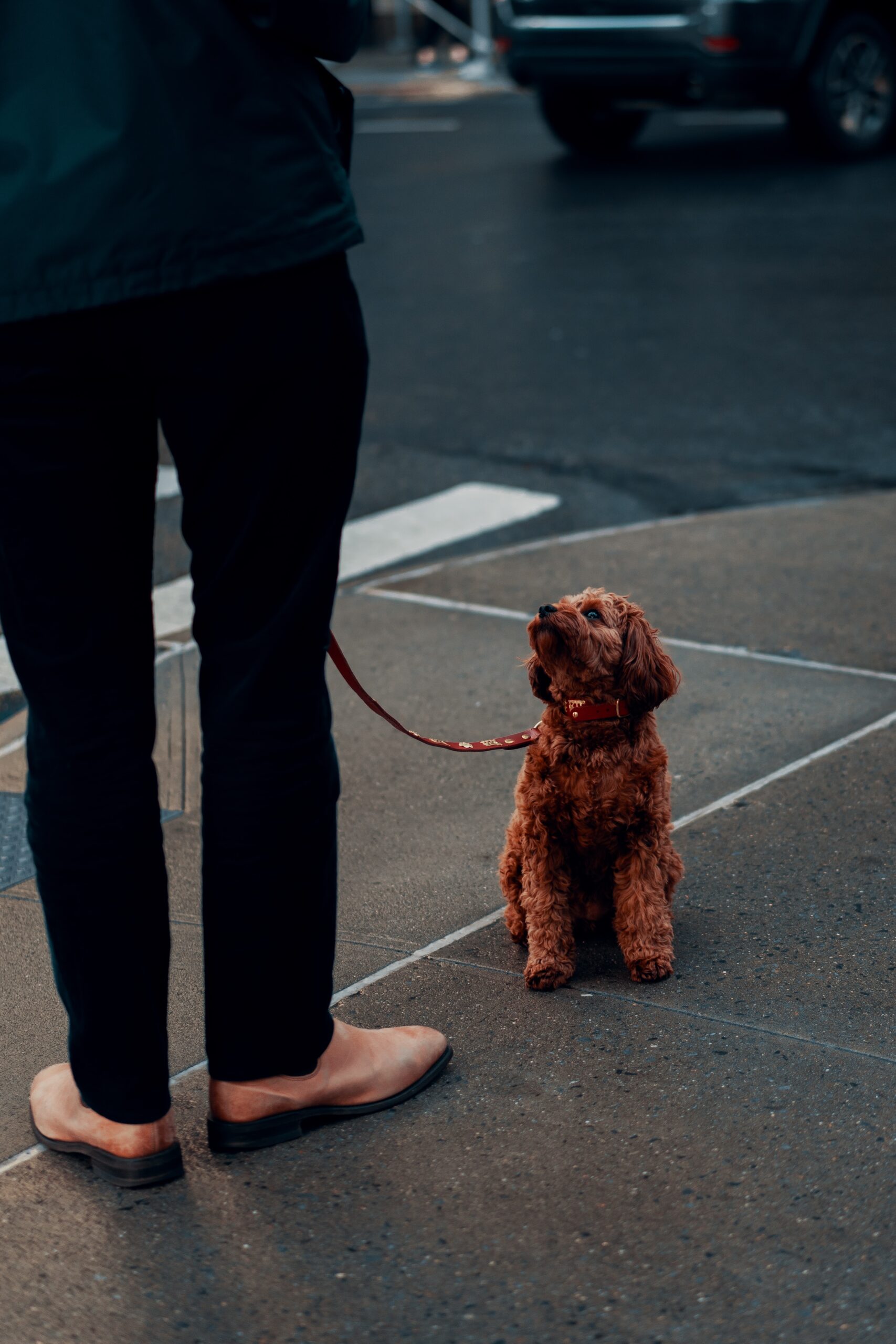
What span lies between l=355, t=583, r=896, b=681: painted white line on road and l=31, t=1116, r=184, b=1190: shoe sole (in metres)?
2.62

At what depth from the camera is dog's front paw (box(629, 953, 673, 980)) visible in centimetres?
302

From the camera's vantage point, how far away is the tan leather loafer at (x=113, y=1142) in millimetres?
2449

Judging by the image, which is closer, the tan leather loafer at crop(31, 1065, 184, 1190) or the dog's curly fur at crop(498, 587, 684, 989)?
the tan leather loafer at crop(31, 1065, 184, 1190)

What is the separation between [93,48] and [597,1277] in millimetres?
1728

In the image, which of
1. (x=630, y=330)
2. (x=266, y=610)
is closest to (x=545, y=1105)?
(x=266, y=610)

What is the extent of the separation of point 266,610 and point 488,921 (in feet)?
3.98

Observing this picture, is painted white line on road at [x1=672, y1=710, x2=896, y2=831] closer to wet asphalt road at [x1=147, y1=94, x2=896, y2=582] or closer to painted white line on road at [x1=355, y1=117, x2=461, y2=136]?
wet asphalt road at [x1=147, y1=94, x2=896, y2=582]

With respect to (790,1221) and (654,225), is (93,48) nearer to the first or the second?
(790,1221)

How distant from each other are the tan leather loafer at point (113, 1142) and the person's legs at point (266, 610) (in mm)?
132

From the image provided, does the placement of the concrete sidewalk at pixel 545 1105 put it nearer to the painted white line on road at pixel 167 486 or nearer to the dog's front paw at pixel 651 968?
the dog's front paw at pixel 651 968

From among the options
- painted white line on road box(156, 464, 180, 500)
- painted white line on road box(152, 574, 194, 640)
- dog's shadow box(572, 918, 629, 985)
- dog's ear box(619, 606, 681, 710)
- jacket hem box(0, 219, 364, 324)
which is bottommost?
painted white line on road box(152, 574, 194, 640)

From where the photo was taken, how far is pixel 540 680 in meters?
2.94

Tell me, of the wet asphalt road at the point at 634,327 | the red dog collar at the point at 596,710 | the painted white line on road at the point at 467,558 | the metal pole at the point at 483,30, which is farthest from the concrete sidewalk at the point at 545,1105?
the metal pole at the point at 483,30

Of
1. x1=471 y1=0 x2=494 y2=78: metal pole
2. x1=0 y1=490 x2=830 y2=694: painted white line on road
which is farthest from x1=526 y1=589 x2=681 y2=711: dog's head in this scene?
x1=471 y1=0 x2=494 y2=78: metal pole
